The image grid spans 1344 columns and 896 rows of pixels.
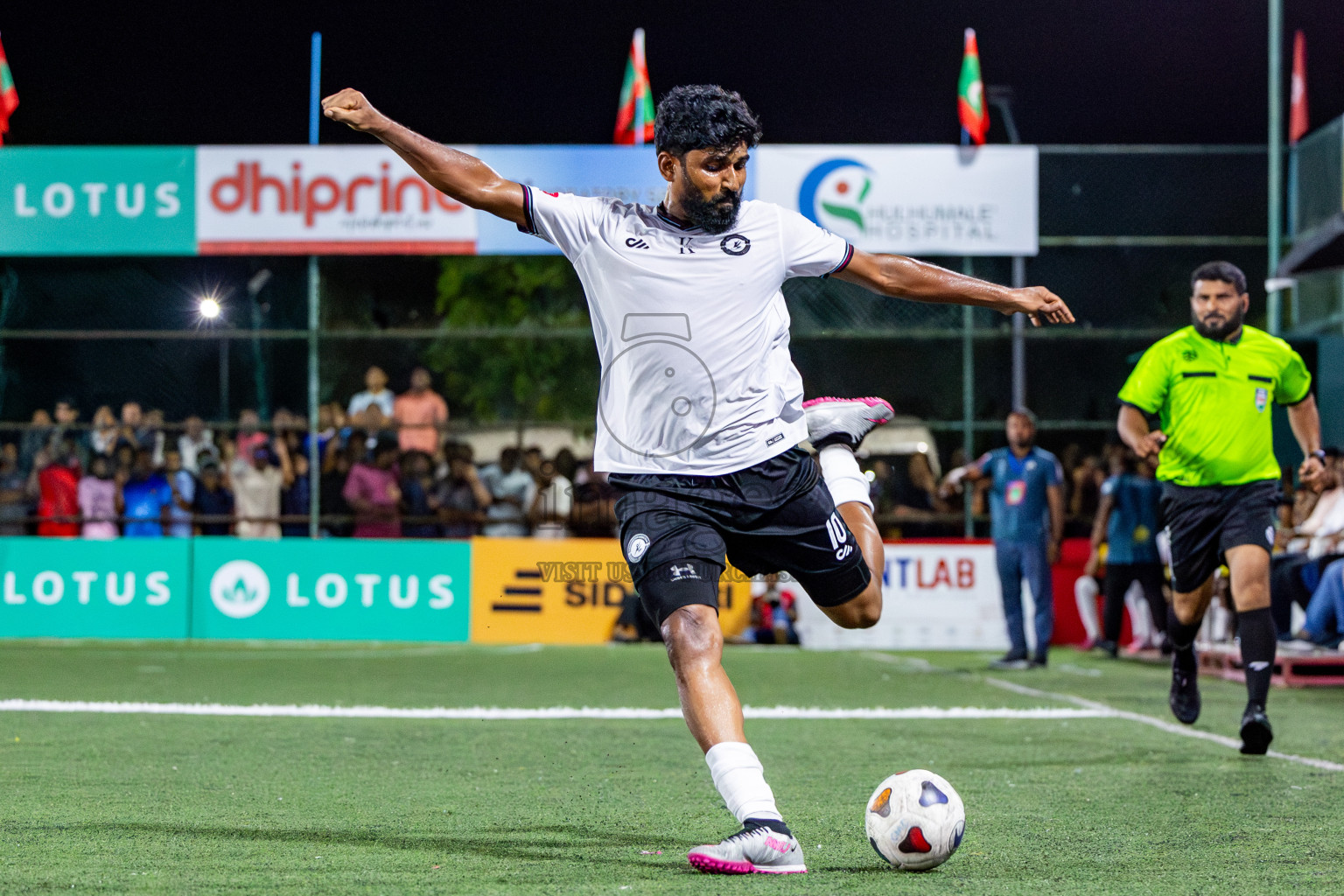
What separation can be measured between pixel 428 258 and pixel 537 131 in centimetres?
1103

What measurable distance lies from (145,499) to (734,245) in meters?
13.2

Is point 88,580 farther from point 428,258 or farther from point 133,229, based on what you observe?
point 428,258

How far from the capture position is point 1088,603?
15516 mm

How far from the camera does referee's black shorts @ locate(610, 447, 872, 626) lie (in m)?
4.42

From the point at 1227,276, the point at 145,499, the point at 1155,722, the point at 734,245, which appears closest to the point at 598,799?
the point at 734,245

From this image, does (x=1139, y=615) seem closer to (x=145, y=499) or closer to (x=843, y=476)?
(x=145, y=499)

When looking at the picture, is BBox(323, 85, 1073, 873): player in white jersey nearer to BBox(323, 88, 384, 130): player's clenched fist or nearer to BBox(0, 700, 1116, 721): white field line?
BBox(323, 88, 384, 130): player's clenched fist

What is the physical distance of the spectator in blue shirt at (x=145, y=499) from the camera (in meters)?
16.3

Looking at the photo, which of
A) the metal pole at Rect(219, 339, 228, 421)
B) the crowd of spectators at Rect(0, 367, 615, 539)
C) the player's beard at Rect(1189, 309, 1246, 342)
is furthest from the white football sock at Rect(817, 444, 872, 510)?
the metal pole at Rect(219, 339, 228, 421)

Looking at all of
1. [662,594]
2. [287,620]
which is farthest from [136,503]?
[662,594]

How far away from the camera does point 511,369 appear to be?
1814 cm

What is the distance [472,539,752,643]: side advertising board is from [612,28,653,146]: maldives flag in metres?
5.80

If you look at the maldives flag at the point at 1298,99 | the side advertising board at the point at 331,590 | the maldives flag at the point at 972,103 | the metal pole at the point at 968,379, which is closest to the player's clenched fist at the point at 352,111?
the side advertising board at the point at 331,590

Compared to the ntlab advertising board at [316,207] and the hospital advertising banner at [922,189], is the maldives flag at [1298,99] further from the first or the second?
the ntlab advertising board at [316,207]
